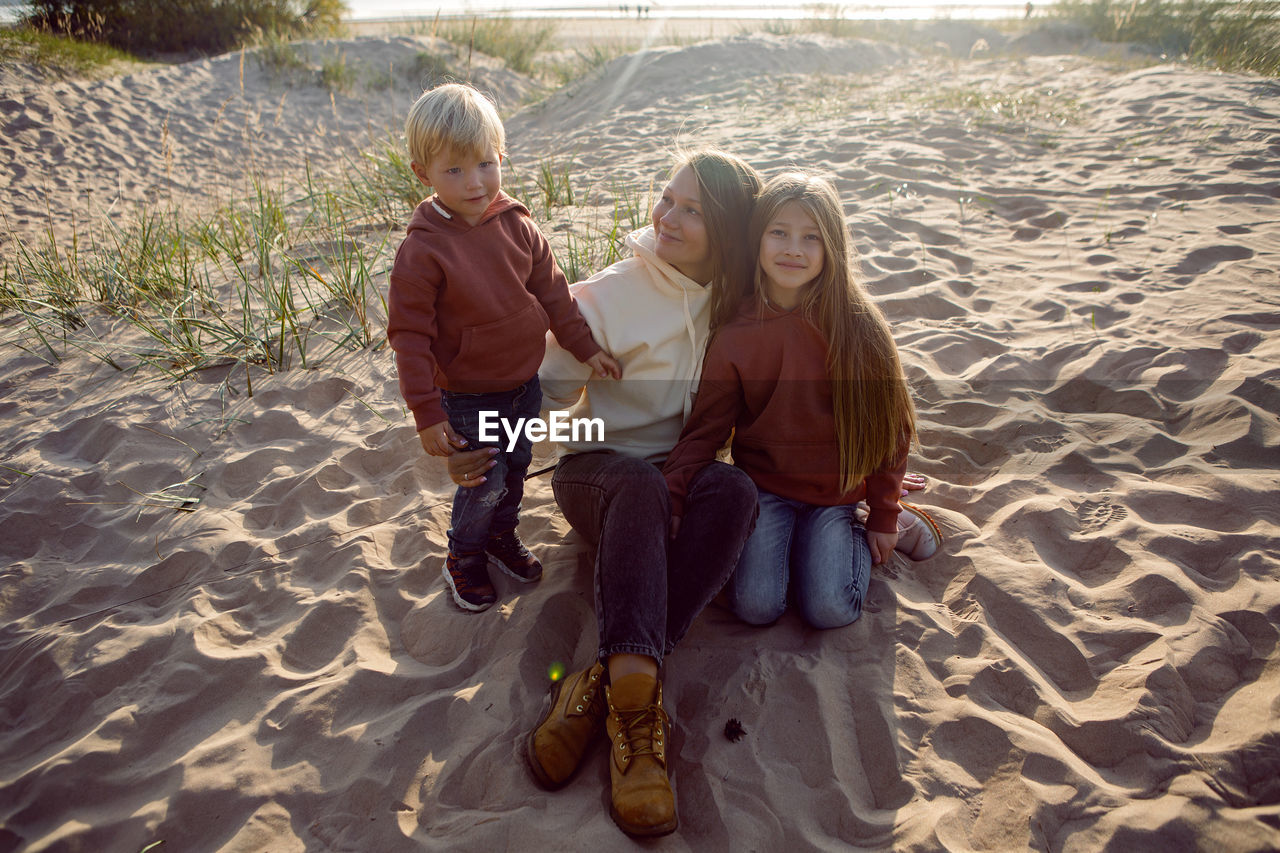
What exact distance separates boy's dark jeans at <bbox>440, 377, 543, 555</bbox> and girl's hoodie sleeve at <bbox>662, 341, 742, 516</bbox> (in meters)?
0.47

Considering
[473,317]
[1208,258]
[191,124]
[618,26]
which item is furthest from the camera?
[618,26]

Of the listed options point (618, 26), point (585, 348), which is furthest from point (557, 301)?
point (618, 26)

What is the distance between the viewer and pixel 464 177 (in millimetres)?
1818

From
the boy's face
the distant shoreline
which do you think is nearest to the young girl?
the boy's face

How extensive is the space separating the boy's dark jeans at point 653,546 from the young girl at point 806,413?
0.39 ft

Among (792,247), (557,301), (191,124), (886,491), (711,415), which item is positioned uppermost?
(191,124)

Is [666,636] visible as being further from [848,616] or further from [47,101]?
[47,101]

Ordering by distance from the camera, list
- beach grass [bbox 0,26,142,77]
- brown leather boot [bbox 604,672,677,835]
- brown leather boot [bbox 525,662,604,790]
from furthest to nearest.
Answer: beach grass [bbox 0,26,142,77], brown leather boot [bbox 525,662,604,790], brown leather boot [bbox 604,672,677,835]

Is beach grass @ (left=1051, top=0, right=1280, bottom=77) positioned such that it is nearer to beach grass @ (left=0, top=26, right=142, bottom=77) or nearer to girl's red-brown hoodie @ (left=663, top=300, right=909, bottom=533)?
girl's red-brown hoodie @ (left=663, top=300, right=909, bottom=533)

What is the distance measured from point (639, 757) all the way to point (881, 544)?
969 millimetres

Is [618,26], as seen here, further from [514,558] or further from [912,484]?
[514,558]

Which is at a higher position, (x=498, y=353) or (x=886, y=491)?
(x=498, y=353)

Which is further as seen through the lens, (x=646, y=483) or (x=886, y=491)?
(x=886, y=491)

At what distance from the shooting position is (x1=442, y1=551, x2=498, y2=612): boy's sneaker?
206cm
